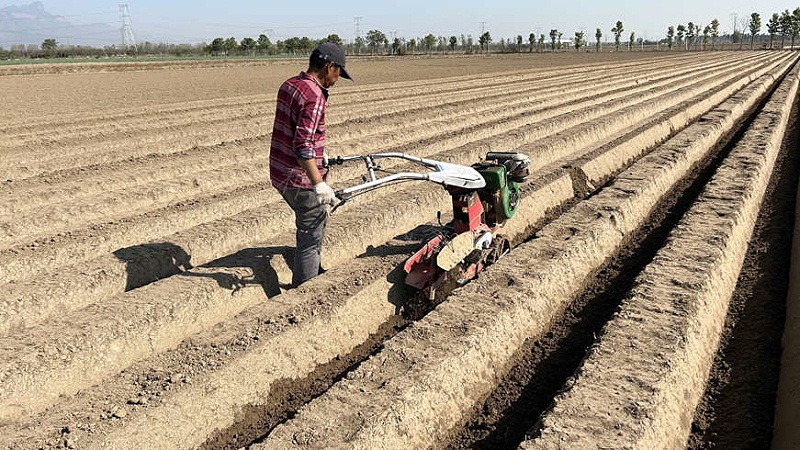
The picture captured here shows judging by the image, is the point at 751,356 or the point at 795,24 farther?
the point at 795,24

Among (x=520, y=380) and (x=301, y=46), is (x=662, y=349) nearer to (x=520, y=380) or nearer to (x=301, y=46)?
(x=520, y=380)

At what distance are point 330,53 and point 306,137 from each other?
55 centimetres

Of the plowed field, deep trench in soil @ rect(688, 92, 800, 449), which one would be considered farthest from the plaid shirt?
deep trench in soil @ rect(688, 92, 800, 449)

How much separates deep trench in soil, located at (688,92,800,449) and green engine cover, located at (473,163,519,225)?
1902mm

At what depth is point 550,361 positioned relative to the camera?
400 centimetres

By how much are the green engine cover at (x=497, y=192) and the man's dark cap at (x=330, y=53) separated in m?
1.67

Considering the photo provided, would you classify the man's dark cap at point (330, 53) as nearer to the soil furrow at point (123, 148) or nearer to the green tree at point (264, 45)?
the soil furrow at point (123, 148)

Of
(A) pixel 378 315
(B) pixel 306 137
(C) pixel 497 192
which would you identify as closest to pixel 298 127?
(B) pixel 306 137

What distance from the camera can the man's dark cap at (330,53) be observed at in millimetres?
3725

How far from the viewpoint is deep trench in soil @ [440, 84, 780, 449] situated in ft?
10.9

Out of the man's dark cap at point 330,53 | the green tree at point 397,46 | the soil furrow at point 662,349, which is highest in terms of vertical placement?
the green tree at point 397,46

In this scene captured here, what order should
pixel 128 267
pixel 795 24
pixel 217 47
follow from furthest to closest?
pixel 217 47 < pixel 795 24 < pixel 128 267

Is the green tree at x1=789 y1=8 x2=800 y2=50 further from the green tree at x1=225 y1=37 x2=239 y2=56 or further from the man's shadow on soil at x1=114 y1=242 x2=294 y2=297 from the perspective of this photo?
the man's shadow on soil at x1=114 y1=242 x2=294 y2=297

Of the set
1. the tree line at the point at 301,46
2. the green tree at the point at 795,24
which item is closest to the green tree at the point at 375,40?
the tree line at the point at 301,46
